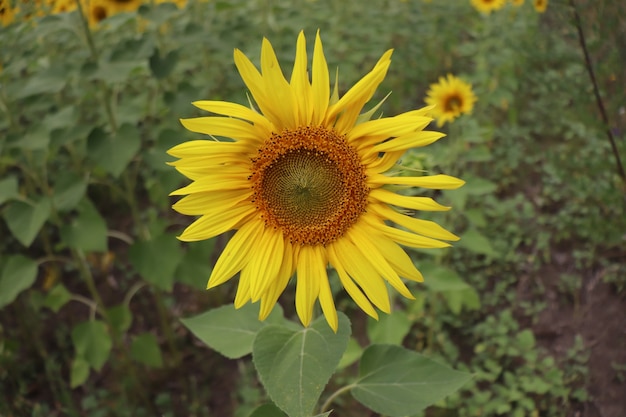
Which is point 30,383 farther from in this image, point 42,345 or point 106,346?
point 106,346

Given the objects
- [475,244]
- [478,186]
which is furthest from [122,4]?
[475,244]

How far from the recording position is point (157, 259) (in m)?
2.21

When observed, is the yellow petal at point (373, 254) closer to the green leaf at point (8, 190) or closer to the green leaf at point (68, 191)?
the green leaf at point (68, 191)

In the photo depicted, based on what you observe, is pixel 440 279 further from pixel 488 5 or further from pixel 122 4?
pixel 488 5

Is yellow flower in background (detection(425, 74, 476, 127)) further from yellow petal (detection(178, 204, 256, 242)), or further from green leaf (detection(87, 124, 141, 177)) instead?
yellow petal (detection(178, 204, 256, 242))

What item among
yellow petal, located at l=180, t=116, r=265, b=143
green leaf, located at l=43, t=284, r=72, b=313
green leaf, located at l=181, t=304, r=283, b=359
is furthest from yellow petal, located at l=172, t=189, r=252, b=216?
green leaf, located at l=43, t=284, r=72, b=313

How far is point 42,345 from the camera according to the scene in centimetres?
270

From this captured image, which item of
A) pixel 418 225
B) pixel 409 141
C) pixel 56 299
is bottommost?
pixel 56 299

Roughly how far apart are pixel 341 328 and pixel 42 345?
205cm

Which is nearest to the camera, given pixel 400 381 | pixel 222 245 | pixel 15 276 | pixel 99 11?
pixel 400 381

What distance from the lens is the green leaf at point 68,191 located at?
206 centimetres

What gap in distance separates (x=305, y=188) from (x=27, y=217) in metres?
1.33

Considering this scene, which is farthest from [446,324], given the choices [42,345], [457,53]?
[457,53]

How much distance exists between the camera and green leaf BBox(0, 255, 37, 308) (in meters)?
2.12
